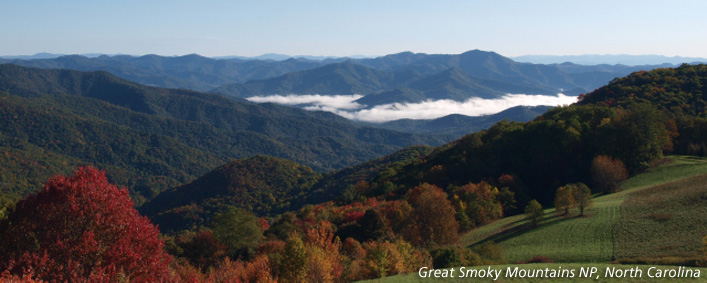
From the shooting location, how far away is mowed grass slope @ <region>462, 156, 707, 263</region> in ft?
108

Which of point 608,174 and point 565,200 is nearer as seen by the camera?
point 565,200

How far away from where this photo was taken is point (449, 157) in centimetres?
9162

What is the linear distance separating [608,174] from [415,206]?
2834 centimetres

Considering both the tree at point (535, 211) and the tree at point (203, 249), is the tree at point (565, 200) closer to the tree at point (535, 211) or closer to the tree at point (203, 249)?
the tree at point (535, 211)

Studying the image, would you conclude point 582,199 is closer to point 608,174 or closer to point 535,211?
point 535,211

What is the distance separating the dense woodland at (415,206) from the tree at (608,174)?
0.35 meters

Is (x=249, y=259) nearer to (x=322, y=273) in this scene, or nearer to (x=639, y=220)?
(x=322, y=273)

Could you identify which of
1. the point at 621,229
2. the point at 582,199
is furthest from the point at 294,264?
the point at 582,199

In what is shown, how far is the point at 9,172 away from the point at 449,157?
18582 centimetres

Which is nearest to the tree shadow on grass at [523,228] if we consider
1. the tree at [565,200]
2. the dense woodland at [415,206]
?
the tree at [565,200]

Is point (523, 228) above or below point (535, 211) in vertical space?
below

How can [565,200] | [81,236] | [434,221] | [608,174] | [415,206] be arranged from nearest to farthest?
1. [81,236]
2. [434,221]
3. [565,200]
4. [415,206]
5. [608,174]

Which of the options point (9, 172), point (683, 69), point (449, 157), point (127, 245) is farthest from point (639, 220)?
point (9, 172)

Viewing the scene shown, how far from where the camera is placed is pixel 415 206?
→ 52969mm
